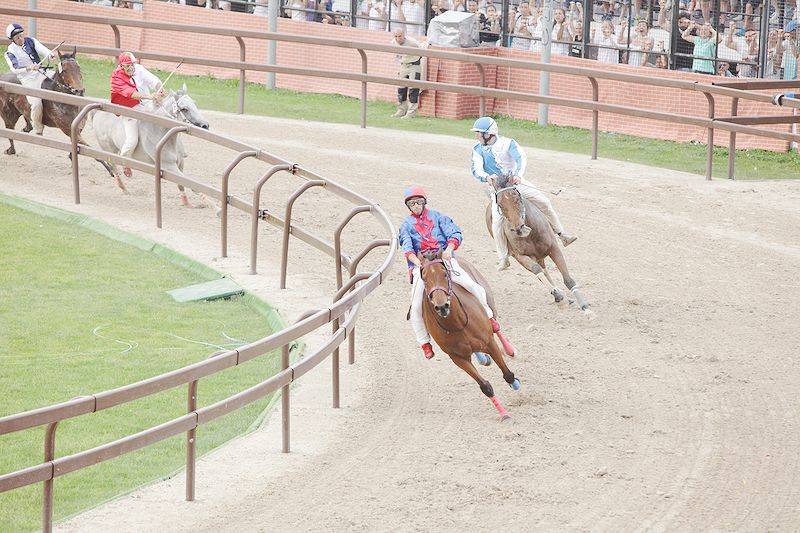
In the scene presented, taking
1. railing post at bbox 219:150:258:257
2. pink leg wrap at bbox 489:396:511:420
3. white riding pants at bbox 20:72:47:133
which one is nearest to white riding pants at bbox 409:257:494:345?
pink leg wrap at bbox 489:396:511:420

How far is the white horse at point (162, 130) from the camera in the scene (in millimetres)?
17984

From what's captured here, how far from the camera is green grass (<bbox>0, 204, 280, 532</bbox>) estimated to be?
996cm

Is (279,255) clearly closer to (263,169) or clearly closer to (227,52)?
(263,169)

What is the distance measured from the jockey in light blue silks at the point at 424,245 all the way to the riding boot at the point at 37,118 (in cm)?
1037

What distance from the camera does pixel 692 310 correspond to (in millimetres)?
14242

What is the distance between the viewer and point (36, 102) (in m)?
20.1

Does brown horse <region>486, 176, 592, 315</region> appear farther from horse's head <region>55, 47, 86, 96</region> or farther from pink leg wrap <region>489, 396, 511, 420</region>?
horse's head <region>55, 47, 86, 96</region>

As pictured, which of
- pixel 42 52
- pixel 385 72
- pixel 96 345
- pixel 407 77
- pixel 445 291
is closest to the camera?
pixel 445 291

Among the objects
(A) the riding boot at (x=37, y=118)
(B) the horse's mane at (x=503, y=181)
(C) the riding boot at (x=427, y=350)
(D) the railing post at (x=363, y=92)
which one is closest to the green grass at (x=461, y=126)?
(D) the railing post at (x=363, y=92)

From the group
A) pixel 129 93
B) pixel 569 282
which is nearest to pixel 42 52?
pixel 129 93

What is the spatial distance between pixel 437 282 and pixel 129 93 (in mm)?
9501

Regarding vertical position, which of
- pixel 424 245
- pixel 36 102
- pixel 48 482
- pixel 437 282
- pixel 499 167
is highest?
pixel 36 102

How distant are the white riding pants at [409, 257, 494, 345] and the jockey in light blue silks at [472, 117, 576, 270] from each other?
287cm

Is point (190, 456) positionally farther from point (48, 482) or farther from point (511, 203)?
point (511, 203)
